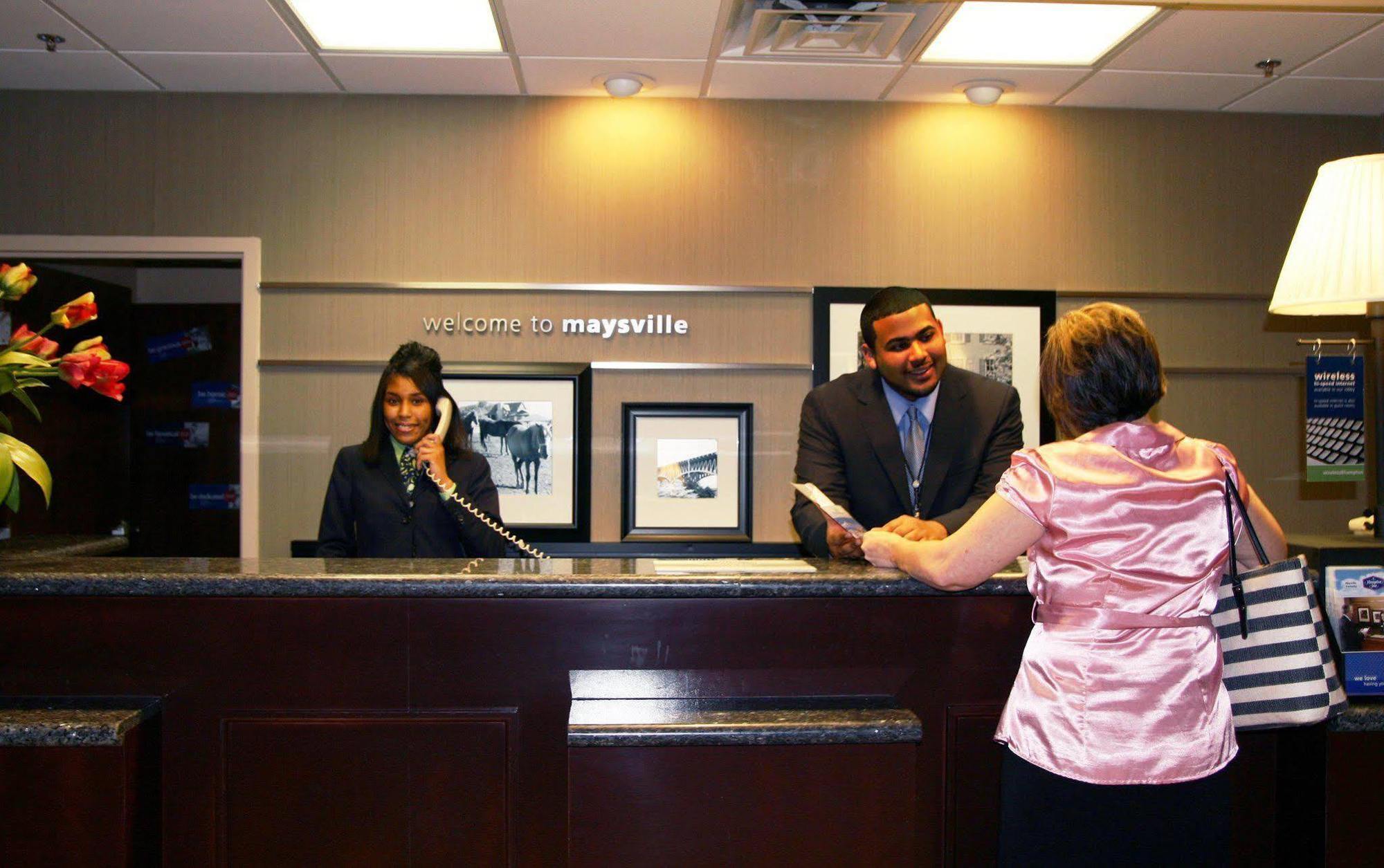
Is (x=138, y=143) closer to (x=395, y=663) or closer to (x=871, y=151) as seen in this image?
(x=871, y=151)

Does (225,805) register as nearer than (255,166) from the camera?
Yes

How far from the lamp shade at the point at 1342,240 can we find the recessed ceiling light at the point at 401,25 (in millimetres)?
2672

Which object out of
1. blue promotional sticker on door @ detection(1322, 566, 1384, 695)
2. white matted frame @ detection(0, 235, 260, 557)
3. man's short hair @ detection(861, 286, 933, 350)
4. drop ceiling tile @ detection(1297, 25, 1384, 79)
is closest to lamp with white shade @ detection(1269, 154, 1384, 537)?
blue promotional sticker on door @ detection(1322, 566, 1384, 695)

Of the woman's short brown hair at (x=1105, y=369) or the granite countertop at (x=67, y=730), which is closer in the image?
the woman's short brown hair at (x=1105, y=369)

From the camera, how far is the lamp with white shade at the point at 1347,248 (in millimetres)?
2428

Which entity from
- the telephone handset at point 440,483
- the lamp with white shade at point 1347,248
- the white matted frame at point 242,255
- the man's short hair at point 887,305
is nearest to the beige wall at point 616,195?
the white matted frame at point 242,255

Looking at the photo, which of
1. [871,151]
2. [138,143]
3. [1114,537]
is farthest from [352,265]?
[1114,537]

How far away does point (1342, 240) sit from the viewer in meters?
2.47

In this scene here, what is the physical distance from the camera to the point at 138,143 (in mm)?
4621

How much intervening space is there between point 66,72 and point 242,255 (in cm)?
99

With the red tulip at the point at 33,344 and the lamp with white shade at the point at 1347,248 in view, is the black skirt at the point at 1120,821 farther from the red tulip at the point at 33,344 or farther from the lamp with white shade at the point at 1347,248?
the red tulip at the point at 33,344

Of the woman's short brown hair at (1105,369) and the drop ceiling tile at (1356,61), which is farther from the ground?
the drop ceiling tile at (1356,61)

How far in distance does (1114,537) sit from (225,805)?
1766mm

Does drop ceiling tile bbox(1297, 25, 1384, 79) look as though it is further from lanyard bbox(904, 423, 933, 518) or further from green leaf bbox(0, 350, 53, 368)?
green leaf bbox(0, 350, 53, 368)
